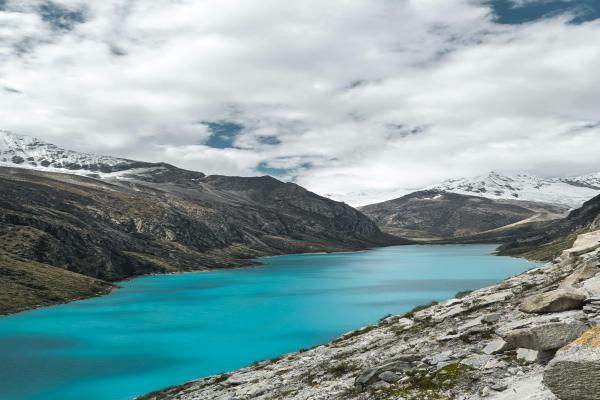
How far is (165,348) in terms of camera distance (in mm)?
78375

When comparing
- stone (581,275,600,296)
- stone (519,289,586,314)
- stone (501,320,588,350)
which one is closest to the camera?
stone (501,320,588,350)

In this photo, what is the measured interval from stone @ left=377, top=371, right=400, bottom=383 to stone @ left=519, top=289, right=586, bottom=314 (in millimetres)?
8096

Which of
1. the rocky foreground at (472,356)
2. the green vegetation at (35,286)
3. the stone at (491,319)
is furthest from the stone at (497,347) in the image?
the green vegetation at (35,286)

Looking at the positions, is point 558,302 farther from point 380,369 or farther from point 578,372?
point 578,372

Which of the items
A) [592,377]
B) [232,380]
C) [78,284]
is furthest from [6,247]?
[592,377]

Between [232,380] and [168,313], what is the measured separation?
286 ft

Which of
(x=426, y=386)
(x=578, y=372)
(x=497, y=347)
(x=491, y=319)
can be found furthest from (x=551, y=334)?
(x=491, y=319)

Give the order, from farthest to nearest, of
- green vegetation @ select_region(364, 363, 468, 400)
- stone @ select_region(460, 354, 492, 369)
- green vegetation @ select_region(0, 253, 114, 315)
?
green vegetation @ select_region(0, 253, 114, 315) → stone @ select_region(460, 354, 492, 369) → green vegetation @ select_region(364, 363, 468, 400)

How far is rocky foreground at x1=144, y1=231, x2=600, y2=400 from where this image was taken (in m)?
14.6

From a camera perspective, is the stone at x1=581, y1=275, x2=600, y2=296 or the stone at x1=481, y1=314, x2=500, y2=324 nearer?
the stone at x1=581, y1=275, x2=600, y2=296

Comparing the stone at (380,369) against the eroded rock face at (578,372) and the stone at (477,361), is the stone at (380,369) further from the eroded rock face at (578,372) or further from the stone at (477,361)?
the eroded rock face at (578,372)

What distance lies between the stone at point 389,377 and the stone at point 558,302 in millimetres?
8096

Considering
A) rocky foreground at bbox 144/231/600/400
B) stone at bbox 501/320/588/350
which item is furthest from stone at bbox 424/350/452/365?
stone at bbox 501/320/588/350

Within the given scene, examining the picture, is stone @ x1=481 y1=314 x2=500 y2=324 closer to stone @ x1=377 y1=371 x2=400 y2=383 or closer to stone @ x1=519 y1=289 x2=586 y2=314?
stone @ x1=519 y1=289 x2=586 y2=314
